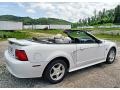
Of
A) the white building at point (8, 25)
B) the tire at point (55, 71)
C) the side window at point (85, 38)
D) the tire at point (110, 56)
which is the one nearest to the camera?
the tire at point (55, 71)

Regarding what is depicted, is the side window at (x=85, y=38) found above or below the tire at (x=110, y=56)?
above

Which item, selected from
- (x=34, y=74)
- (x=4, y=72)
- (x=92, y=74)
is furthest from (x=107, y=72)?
(x=4, y=72)

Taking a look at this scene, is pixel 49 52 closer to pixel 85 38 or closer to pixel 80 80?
pixel 80 80

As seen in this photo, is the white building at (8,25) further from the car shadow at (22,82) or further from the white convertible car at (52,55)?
the white convertible car at (52,55)

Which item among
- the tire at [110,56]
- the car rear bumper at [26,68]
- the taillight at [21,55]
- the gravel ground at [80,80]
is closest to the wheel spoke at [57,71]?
the gravel ground at [80,80]

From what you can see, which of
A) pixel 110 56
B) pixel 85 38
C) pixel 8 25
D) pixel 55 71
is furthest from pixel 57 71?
pixel 8 25

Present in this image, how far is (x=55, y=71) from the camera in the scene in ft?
12.8

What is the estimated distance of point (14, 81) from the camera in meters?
4.05

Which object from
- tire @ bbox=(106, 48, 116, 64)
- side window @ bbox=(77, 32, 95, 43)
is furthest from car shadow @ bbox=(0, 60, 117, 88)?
tire @ bbox=(106, 48, 116, 64)

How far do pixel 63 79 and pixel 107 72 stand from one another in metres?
1.43

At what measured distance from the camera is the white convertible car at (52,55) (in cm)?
352

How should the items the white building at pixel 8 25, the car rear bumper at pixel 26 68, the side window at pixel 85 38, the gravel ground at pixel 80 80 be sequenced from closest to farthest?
1. the car rear bumper at pixel 26 68
2. the gravel ground at pixel 80 80
3. the side window at pixel 85 38
4. the white building at pixel 8 25

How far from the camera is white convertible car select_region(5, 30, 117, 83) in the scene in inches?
139

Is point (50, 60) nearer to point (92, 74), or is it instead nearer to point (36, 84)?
point (36, 84)
